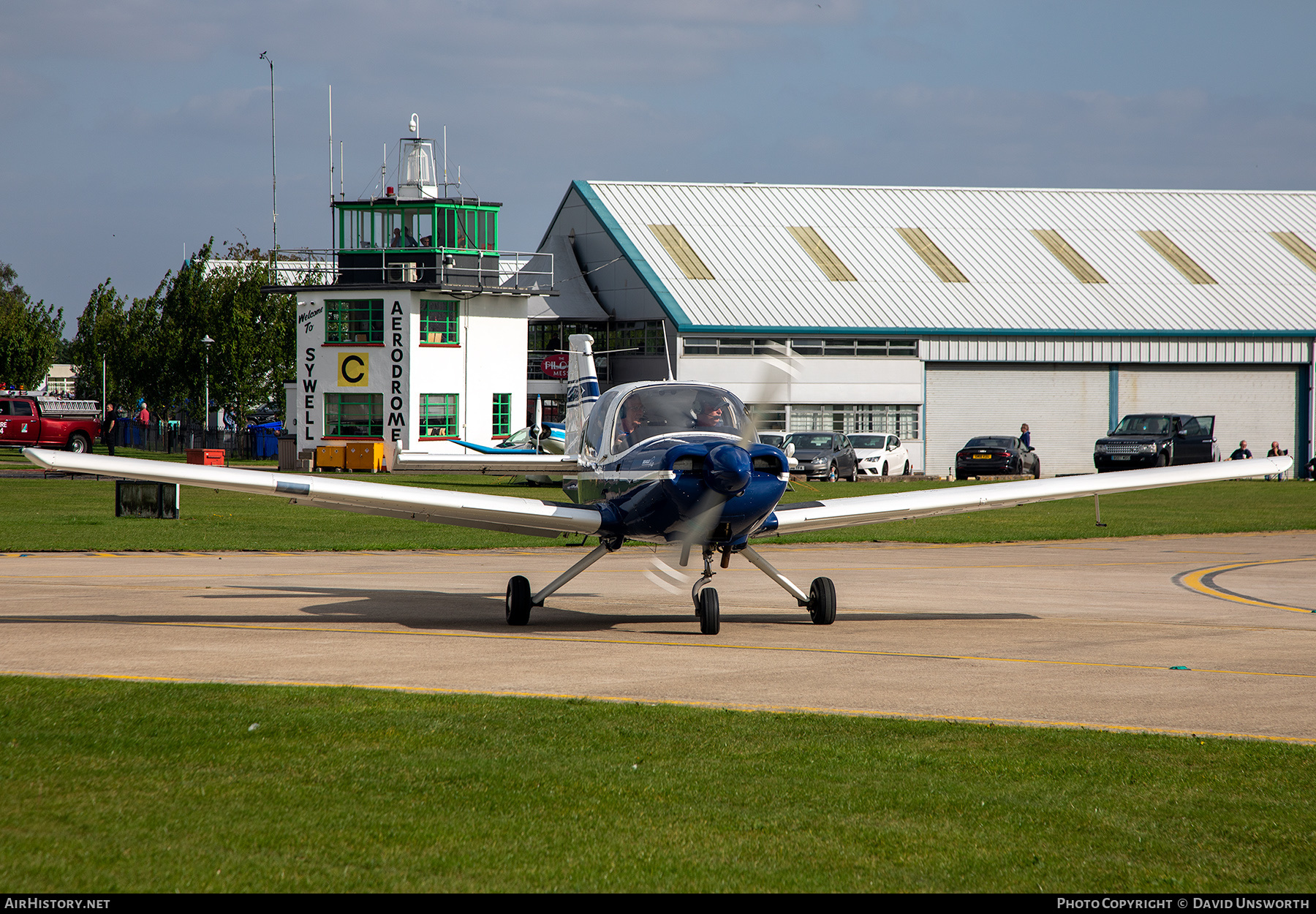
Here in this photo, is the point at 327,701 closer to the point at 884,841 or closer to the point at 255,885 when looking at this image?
the point at 255,885

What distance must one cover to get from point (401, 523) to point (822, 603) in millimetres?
16382

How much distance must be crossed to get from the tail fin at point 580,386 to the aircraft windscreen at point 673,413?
10.8 ft

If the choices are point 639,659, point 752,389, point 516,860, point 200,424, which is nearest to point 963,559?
point 752,389

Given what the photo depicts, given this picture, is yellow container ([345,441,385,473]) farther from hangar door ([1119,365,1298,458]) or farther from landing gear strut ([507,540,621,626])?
landing gear strut ([507,540,621,626])

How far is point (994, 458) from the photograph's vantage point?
44.9 meters

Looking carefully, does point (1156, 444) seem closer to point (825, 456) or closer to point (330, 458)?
point (825, 456)

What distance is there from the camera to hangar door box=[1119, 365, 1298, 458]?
52.4 metres

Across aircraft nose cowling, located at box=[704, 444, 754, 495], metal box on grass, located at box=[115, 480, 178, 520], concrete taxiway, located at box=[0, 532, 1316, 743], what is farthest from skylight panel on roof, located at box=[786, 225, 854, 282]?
aircraft nose cowling, located at box=[704, 444, 754, 495]

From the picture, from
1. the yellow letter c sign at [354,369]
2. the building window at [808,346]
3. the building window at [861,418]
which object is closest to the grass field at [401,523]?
the yellow letter c sign at [354,369]

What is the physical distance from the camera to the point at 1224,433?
2078 inches

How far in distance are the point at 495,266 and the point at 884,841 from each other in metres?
45.0

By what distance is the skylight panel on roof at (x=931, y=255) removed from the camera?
5362 cm

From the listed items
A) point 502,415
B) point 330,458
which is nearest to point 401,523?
point 330,458

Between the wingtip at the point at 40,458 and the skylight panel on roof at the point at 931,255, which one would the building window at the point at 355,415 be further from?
the wingtip at the point at 40,458
